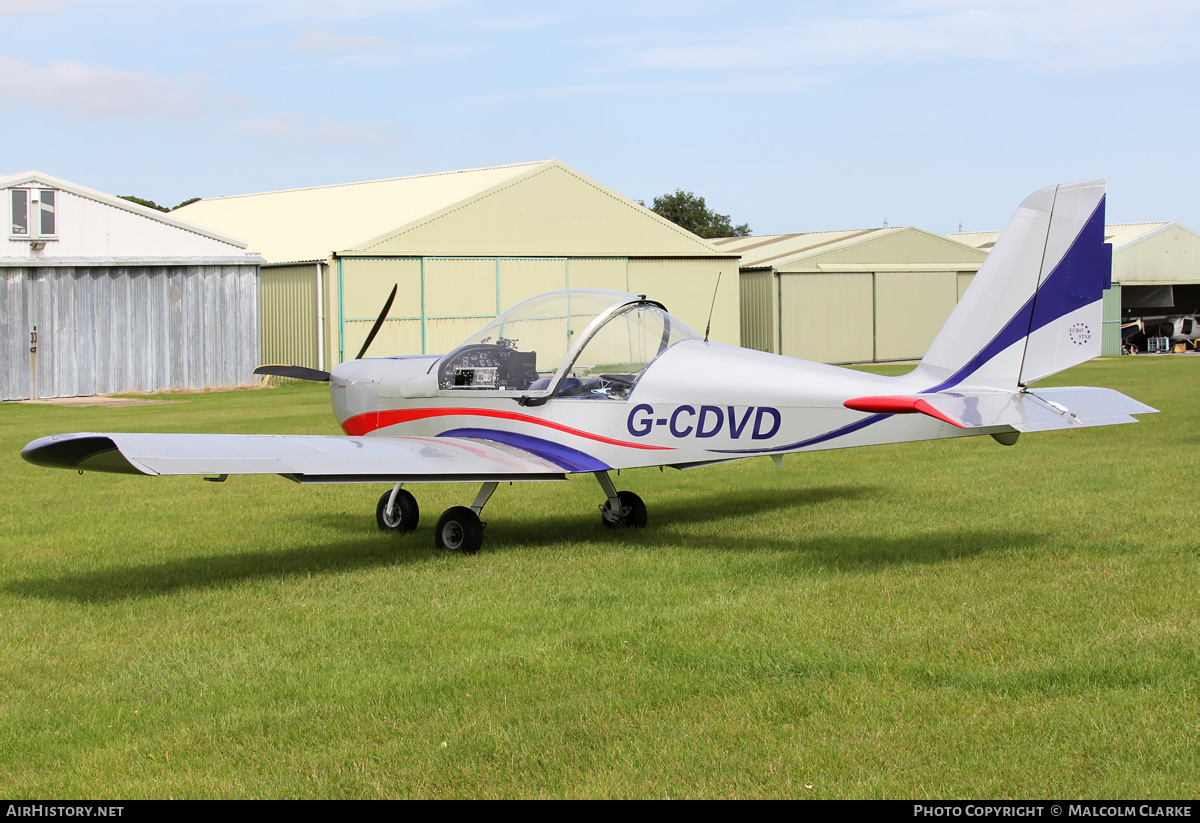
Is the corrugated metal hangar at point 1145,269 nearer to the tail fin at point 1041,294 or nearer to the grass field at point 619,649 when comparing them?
the grass field at point 619,649

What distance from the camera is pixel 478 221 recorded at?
33125 millimetres

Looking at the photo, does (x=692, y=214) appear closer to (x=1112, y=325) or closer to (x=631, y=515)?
(x=1112, y=325)

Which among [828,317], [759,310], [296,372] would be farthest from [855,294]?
[296,372]

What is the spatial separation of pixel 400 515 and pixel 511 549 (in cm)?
150

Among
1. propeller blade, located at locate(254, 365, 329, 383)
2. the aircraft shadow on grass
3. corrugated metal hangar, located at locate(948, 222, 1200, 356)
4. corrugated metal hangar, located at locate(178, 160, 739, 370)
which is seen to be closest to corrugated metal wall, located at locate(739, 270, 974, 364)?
corrugated metal hangar, located at locate(178, 160, 739, 370)

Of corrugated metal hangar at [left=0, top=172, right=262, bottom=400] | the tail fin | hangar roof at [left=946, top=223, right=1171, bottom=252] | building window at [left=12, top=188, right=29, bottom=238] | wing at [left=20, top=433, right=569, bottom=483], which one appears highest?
hangar roof at [left=946, top=223, right=1171, bottom=252]

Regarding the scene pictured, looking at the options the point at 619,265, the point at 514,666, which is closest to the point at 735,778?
the point at 514,666

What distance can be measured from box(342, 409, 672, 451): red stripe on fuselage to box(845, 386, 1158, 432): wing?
77.2 inches

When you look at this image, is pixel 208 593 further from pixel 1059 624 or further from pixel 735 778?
pixel 1059 624

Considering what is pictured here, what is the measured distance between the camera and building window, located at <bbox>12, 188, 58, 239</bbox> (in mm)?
27688

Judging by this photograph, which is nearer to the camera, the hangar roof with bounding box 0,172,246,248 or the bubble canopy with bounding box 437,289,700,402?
the bubble canopy with bounding box 437,289,700,402

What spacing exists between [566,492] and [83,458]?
598 centimetres

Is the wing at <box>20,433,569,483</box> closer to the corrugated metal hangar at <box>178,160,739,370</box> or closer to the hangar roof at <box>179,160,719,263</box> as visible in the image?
the corrugated metal hangar at <box>178,160,739,370</box>

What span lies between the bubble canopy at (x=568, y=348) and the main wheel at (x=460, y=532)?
3.48 feet
